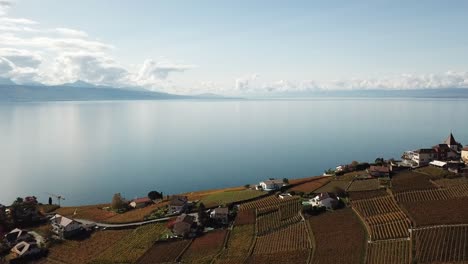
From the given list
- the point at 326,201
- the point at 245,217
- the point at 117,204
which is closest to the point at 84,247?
the point at 117,204

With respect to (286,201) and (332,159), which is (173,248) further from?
(332,159)

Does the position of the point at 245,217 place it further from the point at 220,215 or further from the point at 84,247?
the point at 84,247

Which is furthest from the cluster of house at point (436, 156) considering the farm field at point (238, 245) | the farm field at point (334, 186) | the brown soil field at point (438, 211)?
the farm field at point (238, 245)

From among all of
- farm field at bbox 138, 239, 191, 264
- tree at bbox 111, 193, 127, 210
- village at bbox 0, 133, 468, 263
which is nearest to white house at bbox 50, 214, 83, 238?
village at bbox 0, 133, 468, 263

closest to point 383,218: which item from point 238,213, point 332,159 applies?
point 238,213

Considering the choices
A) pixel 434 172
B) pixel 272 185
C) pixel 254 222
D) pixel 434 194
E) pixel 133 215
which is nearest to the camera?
pixel 254 222

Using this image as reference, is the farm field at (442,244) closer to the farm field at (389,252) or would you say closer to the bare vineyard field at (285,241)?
the farm field at (389,252)
